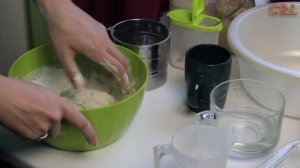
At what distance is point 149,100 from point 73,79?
18 cm

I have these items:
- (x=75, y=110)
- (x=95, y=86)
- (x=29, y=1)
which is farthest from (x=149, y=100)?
(x=29, y=1)

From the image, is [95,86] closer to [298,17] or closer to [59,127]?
[59,127]

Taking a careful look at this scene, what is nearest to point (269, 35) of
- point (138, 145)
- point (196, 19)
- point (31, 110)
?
point (196, 19)

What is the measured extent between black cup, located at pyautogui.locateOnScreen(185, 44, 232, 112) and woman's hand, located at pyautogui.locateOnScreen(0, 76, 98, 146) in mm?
238

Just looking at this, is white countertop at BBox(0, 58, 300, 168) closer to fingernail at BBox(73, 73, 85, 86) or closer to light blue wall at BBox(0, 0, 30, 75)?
fingernail at BBox(73, 73, 85, 86)

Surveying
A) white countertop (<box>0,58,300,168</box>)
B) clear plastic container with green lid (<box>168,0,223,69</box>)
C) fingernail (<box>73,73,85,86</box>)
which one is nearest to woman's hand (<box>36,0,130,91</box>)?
fingernail (<box>73,73,85,86</box>)

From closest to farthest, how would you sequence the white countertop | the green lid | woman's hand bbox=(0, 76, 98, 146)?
woman's hand bbox=(0, 76, 98, 146)
the white countertop
the green lid

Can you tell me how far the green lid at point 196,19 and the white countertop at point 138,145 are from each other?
0.15 metres

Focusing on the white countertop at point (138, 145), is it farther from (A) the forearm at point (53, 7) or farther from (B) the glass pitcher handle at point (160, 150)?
(A) the forearm at point (53, 7)

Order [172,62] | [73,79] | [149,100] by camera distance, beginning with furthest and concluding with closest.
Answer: [172,62] → [149,100] → [73,79]

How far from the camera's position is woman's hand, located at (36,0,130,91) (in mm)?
822

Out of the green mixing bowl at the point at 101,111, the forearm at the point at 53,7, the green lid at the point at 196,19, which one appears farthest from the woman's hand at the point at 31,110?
the green lid at the point at 196,19

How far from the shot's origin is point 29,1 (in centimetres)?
107

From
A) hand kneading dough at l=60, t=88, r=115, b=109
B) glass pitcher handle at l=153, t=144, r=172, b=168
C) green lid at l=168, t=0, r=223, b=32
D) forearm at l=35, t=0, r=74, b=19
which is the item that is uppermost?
forearm at l=35, t=0, r=74, b=19
